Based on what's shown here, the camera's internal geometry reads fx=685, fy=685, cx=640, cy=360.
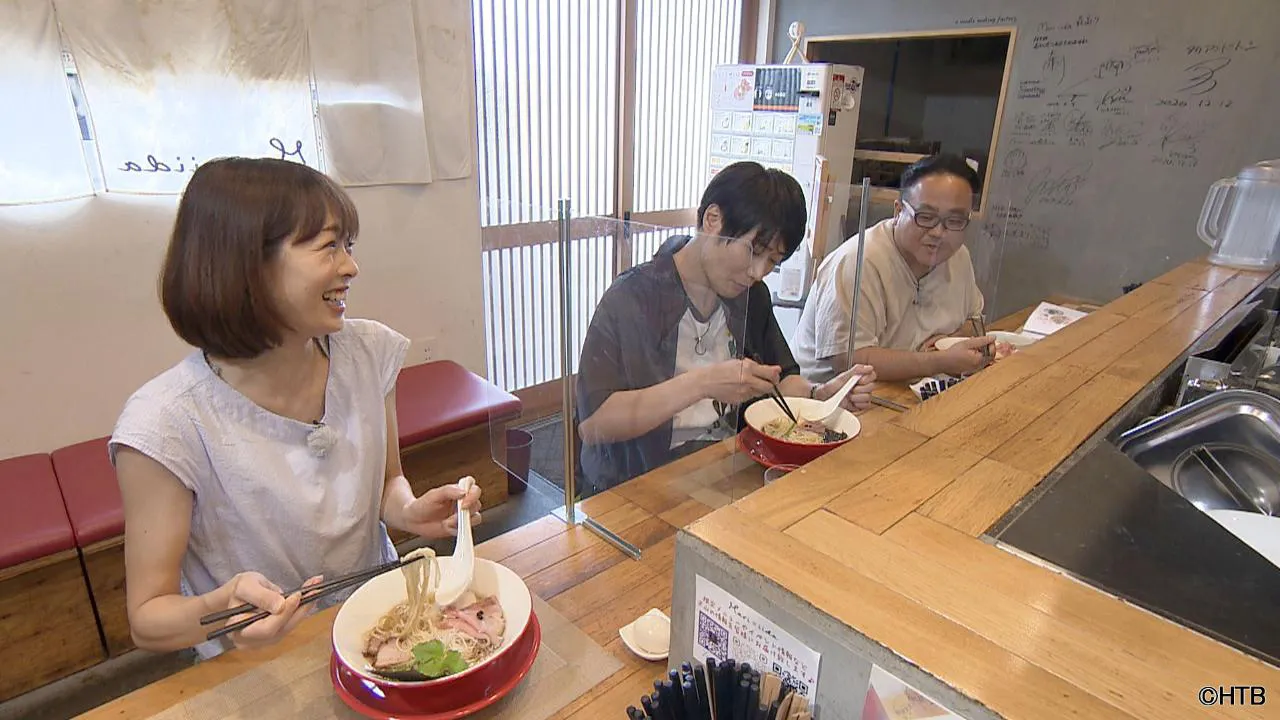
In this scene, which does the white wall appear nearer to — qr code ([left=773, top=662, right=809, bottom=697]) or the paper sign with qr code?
the paper sign with qr code

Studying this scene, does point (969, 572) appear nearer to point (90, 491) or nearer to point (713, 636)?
point (713, 636)

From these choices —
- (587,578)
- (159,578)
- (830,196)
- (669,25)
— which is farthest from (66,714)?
(669,25)

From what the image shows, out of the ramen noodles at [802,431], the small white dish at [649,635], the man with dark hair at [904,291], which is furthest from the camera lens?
the man with dark hair at [904,291]

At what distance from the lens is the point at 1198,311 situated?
1.85 meters

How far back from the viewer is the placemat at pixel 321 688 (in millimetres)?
790

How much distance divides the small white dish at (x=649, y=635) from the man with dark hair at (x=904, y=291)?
3.88 ft

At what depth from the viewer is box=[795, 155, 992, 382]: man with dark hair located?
190cm

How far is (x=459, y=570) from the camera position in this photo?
37.0 inches

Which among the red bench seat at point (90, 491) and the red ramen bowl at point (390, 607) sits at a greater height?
the red ramen bowl at point (390, 607)

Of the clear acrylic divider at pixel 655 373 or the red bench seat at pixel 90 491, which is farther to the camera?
the red bench seat at pixel 90 491

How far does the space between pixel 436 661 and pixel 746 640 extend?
0.37 m

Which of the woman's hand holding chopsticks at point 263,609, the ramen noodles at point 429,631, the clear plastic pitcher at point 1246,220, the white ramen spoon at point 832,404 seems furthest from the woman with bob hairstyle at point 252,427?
the clear plastic pitcher at point 1246,220
